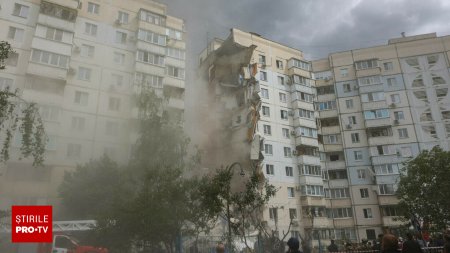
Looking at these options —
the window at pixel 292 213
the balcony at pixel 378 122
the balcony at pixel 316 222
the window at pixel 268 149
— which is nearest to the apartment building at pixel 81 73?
the window at pixel 268 149

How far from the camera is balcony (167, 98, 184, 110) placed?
4257 cm

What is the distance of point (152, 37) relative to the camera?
4288 cm

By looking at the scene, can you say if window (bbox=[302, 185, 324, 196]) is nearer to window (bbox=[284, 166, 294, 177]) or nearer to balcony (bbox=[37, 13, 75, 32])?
window (bbox=[284, 166, 294, 177])

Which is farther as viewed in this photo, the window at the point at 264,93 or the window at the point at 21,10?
the window at the point at 264,93

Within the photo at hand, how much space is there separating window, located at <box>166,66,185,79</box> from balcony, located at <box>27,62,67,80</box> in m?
12.4

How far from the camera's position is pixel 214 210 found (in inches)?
832

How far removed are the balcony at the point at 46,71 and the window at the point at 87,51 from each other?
14.2 ft

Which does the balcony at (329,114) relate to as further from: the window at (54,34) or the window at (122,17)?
the window at (54,34)

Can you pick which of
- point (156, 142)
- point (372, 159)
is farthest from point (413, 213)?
point (156, 142)

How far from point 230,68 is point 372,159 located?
77.3 feet

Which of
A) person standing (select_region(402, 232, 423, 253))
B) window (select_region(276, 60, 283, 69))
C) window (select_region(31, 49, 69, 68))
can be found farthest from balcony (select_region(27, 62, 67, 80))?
person standing (select_region(402, 232, 423, 253))

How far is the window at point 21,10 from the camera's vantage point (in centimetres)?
3691

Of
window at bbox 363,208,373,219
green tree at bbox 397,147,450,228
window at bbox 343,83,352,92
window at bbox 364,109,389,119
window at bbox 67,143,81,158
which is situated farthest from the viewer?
window at bbox 343,83,352,92

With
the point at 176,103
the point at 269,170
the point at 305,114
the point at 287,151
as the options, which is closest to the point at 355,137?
the point at 305,114
